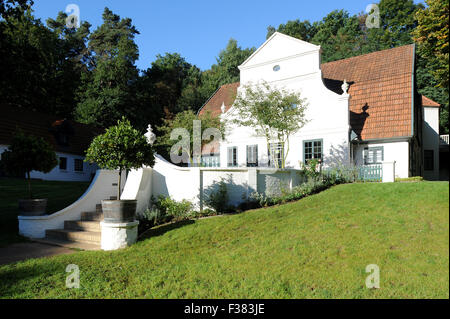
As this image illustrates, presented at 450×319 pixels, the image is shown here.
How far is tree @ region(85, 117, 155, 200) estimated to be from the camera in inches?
302

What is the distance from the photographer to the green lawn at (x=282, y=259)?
2758mm

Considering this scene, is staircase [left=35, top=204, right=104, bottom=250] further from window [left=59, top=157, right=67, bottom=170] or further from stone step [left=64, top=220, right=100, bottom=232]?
window [left=59, top=157, right=67, bottom=170]

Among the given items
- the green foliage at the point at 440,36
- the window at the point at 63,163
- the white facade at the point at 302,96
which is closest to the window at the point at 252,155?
the white facade at the point at 302,96

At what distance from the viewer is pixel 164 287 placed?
485 centimetres

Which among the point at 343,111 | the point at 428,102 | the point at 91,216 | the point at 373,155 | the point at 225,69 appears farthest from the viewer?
the point at 225,69

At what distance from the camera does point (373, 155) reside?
15969mm

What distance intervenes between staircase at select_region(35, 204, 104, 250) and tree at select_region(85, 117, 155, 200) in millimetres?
1652

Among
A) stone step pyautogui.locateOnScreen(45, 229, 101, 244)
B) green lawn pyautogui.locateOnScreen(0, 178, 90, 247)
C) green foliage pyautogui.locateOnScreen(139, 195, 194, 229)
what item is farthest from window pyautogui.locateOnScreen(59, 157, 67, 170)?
green foliage pyautogui.locateOnScreen(139, 195, 194, 229)

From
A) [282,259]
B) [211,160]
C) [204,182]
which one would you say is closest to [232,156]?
[211,160]

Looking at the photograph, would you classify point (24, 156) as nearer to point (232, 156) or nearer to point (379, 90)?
point (232, 156)

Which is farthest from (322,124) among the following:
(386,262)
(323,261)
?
(386,262)

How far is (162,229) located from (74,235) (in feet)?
8.85

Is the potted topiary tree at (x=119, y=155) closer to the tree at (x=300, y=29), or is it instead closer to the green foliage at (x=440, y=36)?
the green foliage at (x=440, y=36)
